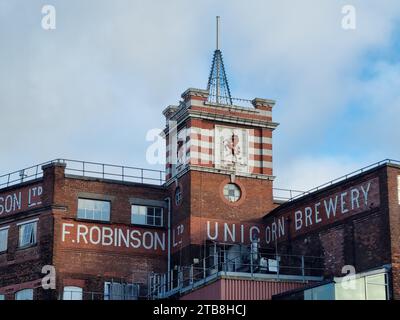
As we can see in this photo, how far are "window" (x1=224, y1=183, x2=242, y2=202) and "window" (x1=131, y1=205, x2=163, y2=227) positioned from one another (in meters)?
3.98

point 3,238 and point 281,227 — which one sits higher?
point 281,227

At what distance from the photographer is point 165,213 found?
5769 cm

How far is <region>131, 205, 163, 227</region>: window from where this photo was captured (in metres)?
57.1

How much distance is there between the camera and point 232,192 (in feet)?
185

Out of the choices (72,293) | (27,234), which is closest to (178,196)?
(72,293)

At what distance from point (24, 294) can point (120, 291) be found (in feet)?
16.4

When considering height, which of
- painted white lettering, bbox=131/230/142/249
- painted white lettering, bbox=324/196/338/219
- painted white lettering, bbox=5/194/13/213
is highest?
painted white lettering, bbox=5/194/13/213

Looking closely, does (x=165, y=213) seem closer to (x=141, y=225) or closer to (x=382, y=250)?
(x=141, y=225)

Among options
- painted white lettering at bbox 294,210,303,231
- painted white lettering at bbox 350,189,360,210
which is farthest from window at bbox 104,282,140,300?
painted white lettering at bbox 350,189,360,210

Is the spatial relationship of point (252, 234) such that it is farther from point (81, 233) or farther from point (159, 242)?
point (81, 233)

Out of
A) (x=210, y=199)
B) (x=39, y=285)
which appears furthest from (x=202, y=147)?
(x=39, y=285)

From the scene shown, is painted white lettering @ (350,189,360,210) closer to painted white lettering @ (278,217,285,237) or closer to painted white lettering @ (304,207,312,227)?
painted white lettering @ (304,207,312,227)

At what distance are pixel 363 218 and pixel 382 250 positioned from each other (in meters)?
2.23
